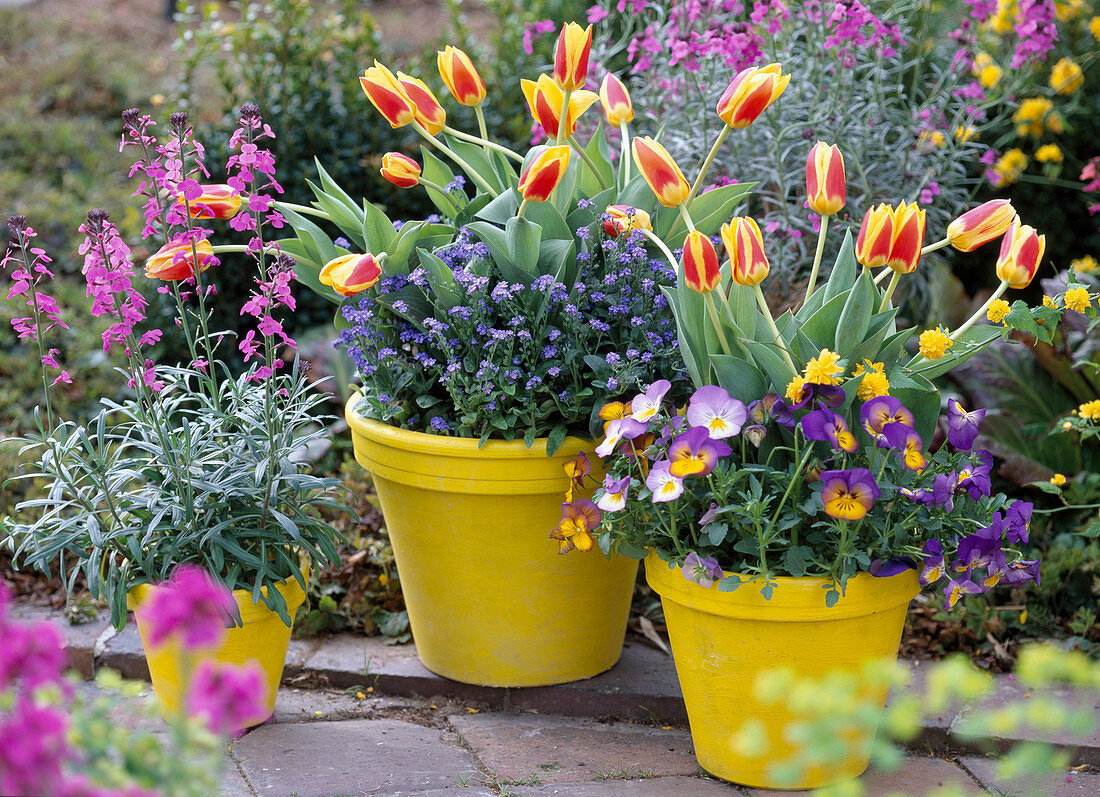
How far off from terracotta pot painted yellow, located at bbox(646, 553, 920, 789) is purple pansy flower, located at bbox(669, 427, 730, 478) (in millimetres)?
224

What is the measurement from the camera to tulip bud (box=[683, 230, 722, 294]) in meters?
1.62

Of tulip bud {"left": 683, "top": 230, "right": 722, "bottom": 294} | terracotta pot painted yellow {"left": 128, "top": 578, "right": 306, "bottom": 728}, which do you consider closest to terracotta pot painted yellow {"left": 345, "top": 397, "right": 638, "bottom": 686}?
terracotta pot painted yellow {"left": 128, "top": 578, "right": 306, "bottom": 728}

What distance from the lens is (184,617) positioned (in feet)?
2.49

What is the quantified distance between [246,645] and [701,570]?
847mm

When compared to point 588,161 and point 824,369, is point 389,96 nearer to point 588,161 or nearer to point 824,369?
point 588,161

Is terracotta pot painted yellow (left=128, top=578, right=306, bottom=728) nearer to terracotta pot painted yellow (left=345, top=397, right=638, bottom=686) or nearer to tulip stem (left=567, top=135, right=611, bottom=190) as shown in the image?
terracotta pot painted yellow (left=345, top=397, right=638, bottom=686)

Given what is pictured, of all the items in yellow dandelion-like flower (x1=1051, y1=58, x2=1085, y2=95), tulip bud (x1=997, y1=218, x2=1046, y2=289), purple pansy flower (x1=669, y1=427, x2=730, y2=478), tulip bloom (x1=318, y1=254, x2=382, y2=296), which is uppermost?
tulip bloom (x1=318, y1=254, x2=382, y2=296)

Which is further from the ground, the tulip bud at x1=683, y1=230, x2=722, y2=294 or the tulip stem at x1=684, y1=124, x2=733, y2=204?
the tulip stem at x1=684, y1=124, x2=733, y2=204

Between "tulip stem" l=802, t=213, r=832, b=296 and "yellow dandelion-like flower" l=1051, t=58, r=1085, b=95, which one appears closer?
"tulip stem" l=802, t=213, r=832, b=296

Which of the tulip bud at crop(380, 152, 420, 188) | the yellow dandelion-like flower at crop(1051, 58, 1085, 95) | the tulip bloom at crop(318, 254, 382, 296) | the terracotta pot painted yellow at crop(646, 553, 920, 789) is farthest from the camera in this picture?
the yellow dandelion-like flower at crop(1051, 58, 1085, 95)

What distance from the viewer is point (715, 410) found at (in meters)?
1.71

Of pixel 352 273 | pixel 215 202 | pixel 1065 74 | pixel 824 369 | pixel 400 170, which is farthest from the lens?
pixel 1065 74

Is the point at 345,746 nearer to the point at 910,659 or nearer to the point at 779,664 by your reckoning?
the point at 779,664

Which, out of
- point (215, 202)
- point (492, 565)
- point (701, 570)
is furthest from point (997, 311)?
point (215, 202)
